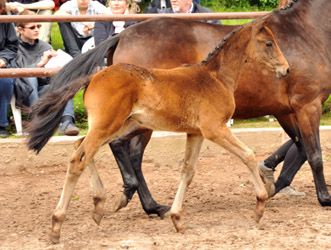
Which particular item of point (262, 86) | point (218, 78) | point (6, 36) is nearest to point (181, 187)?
point (218, 78)

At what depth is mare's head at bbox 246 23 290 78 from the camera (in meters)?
4.96

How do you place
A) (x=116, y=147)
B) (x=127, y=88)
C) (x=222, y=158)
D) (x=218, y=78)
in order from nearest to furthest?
1. (x=127, y=88)
2. (x=218, y=78)
3. (x=116, y=147)
4. (x=222, y=158)

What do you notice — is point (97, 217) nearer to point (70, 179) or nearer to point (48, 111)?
point (70, 179)

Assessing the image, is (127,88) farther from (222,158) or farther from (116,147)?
(222,158)

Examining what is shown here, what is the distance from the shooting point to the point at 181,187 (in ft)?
16.4

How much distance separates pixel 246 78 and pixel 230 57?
72cm

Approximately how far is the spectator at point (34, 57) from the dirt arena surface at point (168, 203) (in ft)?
2.04

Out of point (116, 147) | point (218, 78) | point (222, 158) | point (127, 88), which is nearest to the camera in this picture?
point (127, 88)

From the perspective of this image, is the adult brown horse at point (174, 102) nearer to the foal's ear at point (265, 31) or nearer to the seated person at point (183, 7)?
the foal's ear at point (265, 31)

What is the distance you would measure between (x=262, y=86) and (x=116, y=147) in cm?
141

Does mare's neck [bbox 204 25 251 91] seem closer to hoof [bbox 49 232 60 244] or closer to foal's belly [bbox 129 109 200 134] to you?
foal's belly [bbox 129 109 200 134]

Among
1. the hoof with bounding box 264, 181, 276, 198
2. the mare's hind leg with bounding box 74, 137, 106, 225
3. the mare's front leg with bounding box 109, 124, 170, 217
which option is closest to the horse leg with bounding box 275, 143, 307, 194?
the hoof with bounding box 264, 181, 276, 198

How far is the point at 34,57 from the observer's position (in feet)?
26.3

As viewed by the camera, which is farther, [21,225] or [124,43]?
[124,43]
